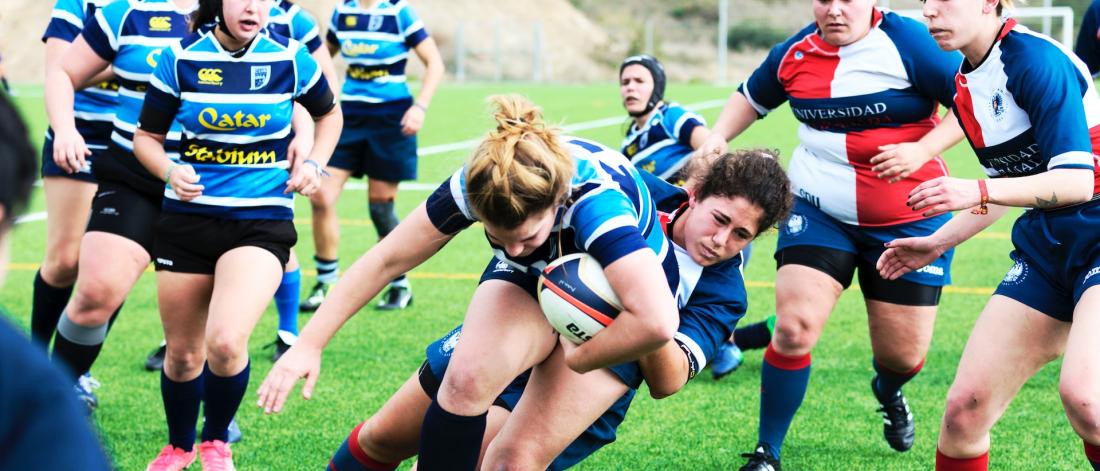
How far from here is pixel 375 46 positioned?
25.4 ft

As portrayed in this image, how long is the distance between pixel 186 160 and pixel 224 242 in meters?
0.34

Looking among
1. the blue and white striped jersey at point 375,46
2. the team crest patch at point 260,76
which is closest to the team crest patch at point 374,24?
the blue and white striped jersey at point 375,46

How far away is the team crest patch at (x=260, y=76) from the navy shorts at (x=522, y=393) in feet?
4.24

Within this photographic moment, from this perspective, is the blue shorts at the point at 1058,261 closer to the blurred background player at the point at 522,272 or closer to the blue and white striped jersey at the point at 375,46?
the blurred background player at the point at 522,272

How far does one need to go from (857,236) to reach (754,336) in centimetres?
161

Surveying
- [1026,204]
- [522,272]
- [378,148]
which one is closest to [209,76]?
[522,272]

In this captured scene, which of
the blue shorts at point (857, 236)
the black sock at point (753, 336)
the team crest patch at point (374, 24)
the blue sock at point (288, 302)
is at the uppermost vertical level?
the blue shorts at point (857, 236)

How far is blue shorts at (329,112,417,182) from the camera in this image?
25.4 feet

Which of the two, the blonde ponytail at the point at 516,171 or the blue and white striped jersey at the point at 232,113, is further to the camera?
the blue and white striped jersey at the point at 232,113

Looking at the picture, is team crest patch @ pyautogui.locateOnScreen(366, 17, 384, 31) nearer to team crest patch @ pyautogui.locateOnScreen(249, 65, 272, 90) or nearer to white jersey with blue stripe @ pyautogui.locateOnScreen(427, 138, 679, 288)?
team crest patch @ pyautogui.locateOnScreen(249, 65, 272, 90)

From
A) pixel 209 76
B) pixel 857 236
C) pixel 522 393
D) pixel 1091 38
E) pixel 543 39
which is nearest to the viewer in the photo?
pixel 522 393

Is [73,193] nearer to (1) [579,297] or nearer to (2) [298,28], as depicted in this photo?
(2) [298,28]

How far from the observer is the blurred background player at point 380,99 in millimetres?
7723

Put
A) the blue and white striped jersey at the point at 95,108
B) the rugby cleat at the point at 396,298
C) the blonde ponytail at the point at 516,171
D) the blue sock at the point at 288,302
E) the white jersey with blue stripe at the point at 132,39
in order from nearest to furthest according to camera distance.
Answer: the blonde ponytail at the point at 516,171
the white jersey with blue stripe at the point at 132,39
the blue and white striped jersey at the point at 95,108
the blue sock at the point at 288,302
the rugby cleat at the point at 396,298
